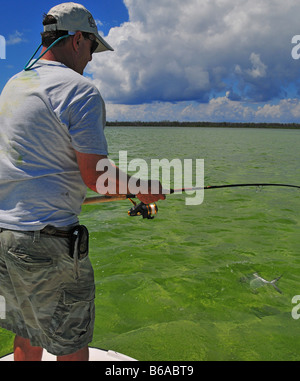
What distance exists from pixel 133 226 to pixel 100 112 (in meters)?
6.47

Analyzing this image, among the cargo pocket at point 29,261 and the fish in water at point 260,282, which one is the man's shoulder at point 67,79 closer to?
the cargo pocket at point 29,261

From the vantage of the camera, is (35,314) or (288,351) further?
(288,351)

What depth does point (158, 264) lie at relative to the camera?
6047mm

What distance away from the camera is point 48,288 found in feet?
6.92

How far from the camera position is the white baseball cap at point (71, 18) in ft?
7.14

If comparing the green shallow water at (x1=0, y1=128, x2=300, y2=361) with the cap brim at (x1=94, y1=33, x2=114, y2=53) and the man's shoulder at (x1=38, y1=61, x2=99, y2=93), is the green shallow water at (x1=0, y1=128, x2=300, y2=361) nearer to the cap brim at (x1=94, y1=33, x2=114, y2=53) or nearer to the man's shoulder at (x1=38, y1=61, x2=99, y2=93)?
the man's shoulder at (x1=38, y1=61, x2=99, y2=93)

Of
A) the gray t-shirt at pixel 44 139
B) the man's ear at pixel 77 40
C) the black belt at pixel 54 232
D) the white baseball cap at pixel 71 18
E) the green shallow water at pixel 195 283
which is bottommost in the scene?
the green shallow water at pixel 195 283

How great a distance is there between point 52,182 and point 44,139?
0.90ft

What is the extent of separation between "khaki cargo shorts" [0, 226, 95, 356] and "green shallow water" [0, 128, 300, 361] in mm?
1747

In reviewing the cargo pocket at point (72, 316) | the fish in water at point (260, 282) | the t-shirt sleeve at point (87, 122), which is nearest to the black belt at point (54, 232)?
the cargo pocket at point (72, 316)

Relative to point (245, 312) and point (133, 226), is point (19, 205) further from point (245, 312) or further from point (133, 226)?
point (133, 226)

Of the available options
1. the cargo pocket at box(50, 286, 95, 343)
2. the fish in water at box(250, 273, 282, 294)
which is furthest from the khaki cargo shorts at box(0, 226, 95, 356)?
the fish in water at box(250, 273, 282, 294)
